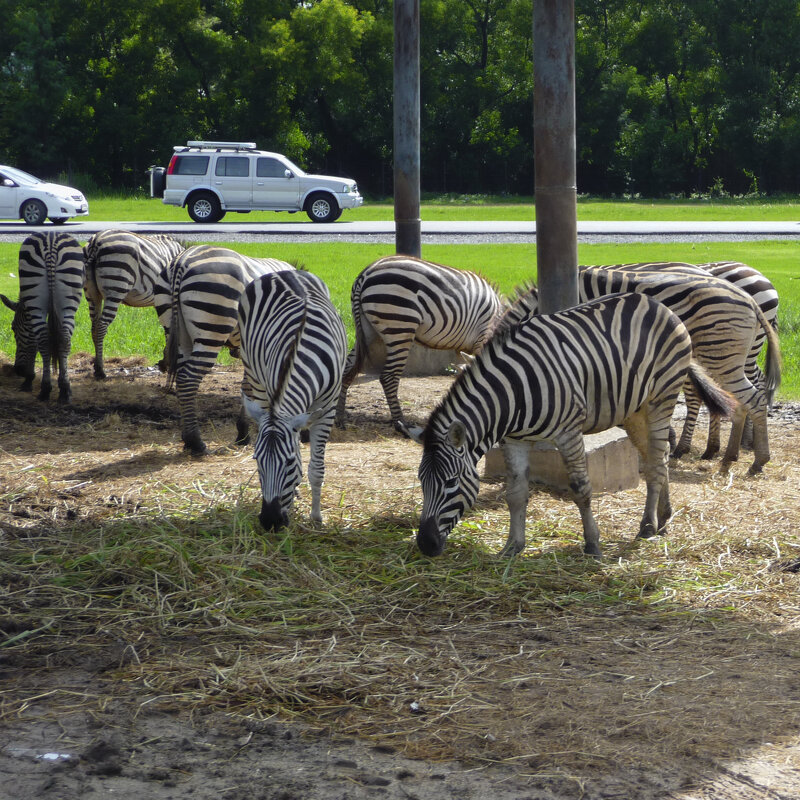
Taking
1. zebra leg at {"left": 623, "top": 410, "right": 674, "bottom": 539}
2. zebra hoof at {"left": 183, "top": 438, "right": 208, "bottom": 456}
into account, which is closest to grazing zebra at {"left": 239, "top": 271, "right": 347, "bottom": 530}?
zebra hoof at {"left": 183, "top": 438, "right": 208, "bottom": 456}

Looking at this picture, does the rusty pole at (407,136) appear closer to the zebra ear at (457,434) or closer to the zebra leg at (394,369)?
the zebra leg at (394,369)

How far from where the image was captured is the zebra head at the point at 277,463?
5863 millimetres

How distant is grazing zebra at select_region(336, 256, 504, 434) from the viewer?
9.31 m

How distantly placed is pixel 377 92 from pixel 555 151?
4270 cm

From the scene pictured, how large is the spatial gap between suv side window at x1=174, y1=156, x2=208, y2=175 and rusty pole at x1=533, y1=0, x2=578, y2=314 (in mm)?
24697

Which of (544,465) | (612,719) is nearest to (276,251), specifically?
(544,465)

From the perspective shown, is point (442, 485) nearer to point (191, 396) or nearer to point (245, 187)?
point (191, 396)

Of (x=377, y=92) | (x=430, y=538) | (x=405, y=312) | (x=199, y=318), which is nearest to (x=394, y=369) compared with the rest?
(x=405, y=312)

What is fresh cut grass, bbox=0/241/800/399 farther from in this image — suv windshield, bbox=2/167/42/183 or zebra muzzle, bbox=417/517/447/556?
suv windshield, bbox=2/167/42/183

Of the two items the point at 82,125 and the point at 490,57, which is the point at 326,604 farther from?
the point at 490,57

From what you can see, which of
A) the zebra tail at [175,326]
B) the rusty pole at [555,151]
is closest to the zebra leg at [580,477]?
the rusty pole at [555,151]

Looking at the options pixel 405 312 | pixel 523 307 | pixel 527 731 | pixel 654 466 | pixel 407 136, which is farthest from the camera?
pixel 407 136

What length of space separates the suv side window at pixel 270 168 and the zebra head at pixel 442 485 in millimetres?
26802

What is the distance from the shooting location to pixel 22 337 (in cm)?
1066
